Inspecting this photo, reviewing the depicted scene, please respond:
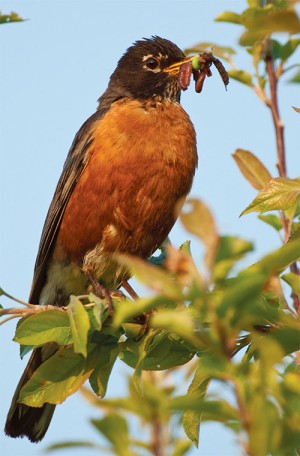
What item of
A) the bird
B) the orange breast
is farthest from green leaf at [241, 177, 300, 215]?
the orange breast

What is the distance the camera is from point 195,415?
2.42 meters

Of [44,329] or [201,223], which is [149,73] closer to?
[44,329]

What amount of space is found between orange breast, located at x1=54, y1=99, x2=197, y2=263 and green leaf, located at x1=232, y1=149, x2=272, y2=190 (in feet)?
3.69

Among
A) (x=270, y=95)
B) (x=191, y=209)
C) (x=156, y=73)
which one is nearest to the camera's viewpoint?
(x=191, y=209)

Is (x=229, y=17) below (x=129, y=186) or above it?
above

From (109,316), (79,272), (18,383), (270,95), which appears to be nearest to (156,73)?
(79,272)

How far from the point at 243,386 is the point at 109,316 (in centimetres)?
163

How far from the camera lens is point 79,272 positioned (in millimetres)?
4586

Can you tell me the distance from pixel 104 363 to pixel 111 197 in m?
1.71

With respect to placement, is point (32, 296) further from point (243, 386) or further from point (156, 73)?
point (243, 386)

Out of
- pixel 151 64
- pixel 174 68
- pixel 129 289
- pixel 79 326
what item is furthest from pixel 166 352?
pixel 151 64

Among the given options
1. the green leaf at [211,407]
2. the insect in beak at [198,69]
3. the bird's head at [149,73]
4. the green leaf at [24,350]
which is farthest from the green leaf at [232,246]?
the bird's head at [149,73]

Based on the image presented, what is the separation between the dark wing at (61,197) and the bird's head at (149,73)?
359 millimetres

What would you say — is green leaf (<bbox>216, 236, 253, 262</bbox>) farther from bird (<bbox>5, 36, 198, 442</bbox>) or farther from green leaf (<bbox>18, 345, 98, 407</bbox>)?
bird (<bbox>5, 36, 198, 442</bbox>)
